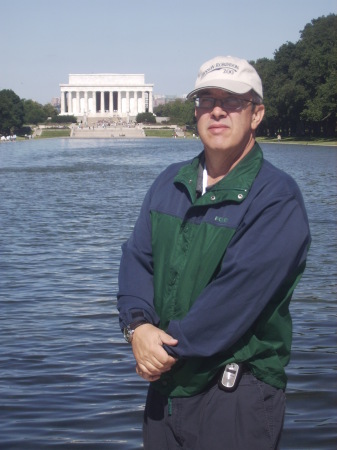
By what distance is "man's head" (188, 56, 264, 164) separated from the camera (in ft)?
11.3

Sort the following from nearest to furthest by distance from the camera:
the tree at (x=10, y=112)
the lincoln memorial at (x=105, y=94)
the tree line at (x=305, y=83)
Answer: the tree line at (x=305, y=83), the tree at (x=10, y=112), the lincoln memorial at (x=105, y=94)

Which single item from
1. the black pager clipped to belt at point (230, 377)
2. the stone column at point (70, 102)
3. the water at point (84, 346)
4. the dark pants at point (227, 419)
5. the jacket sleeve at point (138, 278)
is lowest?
Answer: the stone column at point (70, 102)

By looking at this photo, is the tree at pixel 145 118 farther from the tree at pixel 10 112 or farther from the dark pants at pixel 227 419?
the dark pants at pixel 227 419

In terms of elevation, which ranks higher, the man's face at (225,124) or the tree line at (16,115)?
the man's face at (225,124)

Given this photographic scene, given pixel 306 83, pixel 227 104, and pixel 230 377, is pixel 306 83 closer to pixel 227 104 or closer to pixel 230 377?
pixel 227 104

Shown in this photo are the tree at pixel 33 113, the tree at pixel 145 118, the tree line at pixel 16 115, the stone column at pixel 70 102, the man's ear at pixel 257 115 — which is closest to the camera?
the man's ear at pixel 257 115

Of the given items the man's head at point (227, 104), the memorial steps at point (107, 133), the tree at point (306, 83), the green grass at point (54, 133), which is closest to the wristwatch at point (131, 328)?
the man's head at point (227, 104)

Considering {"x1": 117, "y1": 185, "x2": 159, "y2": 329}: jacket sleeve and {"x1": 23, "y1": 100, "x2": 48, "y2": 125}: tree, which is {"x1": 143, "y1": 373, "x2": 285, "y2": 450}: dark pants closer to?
{"x1": 117, "y1": 185, "x2": 159, "y2": 329}: jacket sleeve

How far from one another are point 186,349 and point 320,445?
2800mm

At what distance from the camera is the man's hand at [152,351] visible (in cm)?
324

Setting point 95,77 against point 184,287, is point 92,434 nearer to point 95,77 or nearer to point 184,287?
point 184,287

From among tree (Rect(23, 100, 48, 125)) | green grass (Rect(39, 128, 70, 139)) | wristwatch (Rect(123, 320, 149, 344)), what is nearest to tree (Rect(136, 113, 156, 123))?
tree (Rect(23, 100, 48, 125))

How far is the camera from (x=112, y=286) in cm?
1164

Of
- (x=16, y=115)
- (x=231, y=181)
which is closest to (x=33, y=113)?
(x=16, y=115)
